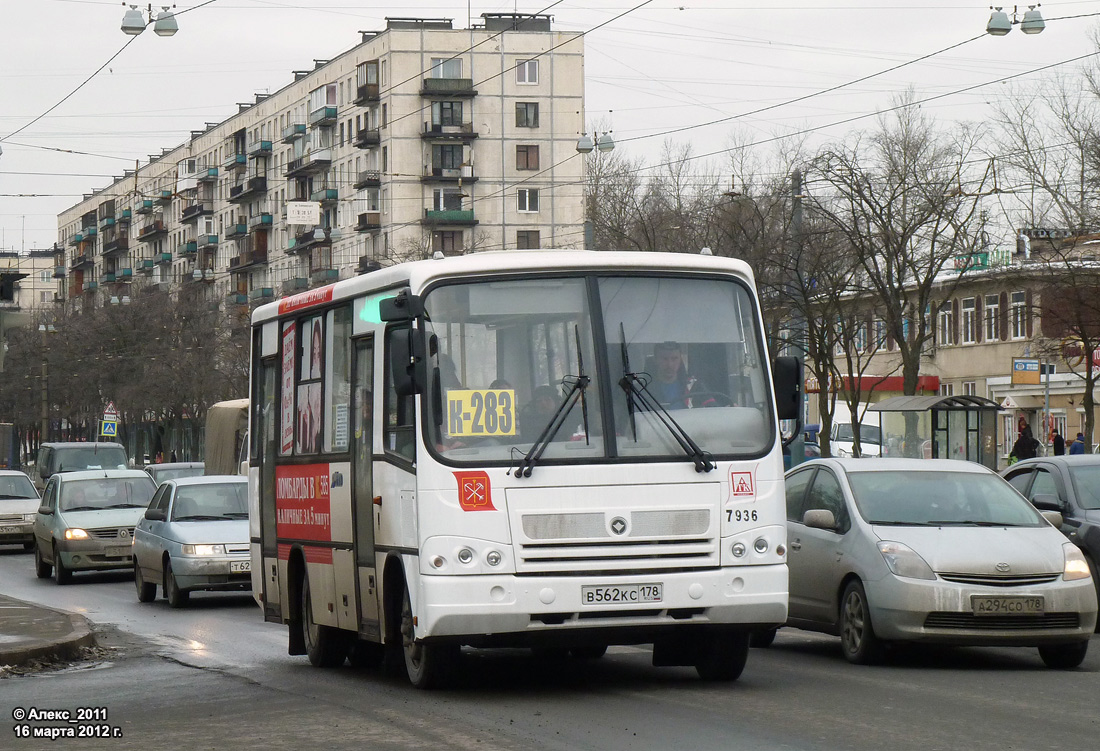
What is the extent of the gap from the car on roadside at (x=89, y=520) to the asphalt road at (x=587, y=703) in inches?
459

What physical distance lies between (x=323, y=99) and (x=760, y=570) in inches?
3798

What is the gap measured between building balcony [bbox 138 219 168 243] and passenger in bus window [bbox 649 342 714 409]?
125 meters

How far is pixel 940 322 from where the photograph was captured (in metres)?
74.0

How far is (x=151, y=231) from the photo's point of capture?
5281 inches

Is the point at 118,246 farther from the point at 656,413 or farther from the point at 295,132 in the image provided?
the point at 656,413

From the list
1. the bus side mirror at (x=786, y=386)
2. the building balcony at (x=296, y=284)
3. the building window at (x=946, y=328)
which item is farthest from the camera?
the building balcony at (x=296, y=284)

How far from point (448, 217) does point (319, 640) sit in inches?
A: 3291

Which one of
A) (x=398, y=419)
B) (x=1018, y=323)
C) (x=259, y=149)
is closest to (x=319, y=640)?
(x=398, y=419)

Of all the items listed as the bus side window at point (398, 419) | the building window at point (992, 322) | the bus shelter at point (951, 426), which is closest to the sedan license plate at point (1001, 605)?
the bus side window at point (398, 419)

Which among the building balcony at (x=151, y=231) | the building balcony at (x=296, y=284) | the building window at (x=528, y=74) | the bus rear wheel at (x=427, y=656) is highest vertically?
the building window at (x=528, y=74)

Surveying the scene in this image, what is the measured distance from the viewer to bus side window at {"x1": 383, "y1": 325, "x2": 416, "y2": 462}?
1075 centimetres

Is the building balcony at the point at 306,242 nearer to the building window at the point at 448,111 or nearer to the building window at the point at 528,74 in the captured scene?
the building window at the point at 448,111

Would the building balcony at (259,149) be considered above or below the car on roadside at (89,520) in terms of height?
above

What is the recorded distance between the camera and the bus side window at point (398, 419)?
10.8 m
